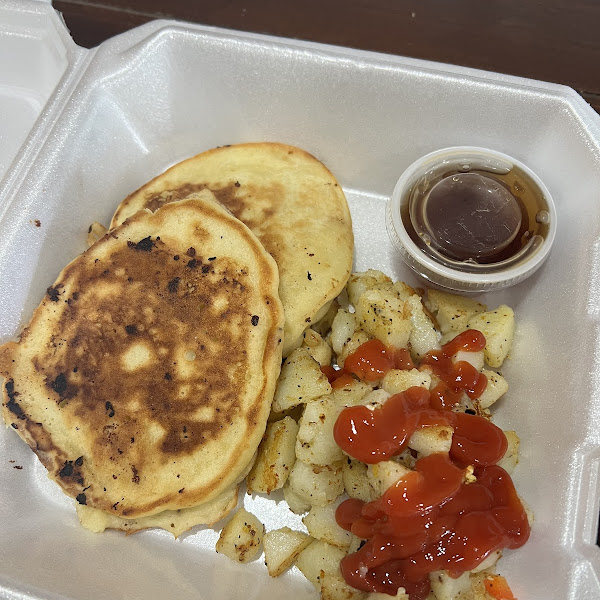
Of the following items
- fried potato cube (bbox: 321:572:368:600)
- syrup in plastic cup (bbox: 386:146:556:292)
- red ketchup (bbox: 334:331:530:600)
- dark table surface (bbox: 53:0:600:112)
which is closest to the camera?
red ketchup (bbox: 334:331:530:600)

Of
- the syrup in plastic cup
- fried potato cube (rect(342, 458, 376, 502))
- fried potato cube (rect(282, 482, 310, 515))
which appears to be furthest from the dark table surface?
fried potato cube (rect(282, 482, 310, 515))

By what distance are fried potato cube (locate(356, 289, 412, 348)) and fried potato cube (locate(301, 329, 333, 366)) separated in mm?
163

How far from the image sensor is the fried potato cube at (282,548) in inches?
72.7

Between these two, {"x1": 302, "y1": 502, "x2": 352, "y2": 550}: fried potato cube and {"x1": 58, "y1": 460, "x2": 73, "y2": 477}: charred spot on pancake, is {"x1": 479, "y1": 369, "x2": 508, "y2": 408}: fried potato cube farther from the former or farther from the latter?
{"x1": 58, "y1": 460, "x2": 73, "y2": 477}: charred spot on pancake

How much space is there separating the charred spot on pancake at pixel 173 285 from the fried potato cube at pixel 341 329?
0.59 metres

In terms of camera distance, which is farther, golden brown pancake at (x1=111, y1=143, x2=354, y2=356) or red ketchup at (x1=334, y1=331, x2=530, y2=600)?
golden brown pancake at (x1=111, y1=143, x2=354, y2=356)

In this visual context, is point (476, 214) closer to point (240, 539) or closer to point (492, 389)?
point (492, 389)

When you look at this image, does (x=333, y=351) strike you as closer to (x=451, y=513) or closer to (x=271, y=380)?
(x=271, y=380)

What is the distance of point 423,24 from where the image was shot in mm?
2895

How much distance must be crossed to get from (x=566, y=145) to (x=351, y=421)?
138 centimetres

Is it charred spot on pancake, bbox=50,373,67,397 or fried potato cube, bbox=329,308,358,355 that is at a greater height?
charred spot on pancake, bbox=50,373,67,397

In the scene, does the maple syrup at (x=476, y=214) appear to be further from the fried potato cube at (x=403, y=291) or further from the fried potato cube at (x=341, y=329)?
the fried potato cube at (x=341, y=329)

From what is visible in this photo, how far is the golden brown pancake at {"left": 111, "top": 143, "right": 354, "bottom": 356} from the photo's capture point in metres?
1.96

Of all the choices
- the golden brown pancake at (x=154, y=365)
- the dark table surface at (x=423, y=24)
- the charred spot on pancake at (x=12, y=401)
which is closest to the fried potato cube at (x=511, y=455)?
the golden brown pancake at (x=154, y=365)
